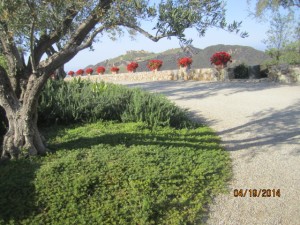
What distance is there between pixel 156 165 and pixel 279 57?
13573 mm

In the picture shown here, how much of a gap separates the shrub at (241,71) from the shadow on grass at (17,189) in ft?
42.0

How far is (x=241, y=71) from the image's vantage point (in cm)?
1562

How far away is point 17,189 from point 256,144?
4046mm

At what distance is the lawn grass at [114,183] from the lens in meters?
3.60

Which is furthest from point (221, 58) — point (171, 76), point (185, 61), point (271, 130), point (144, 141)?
point (144, 141)

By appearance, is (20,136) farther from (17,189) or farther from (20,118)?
(17,189)

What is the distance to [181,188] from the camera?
4133 millimetres

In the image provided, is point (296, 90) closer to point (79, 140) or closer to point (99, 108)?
point (99, 108)

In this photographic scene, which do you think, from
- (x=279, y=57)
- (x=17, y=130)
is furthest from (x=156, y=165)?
(x=279, y=57)

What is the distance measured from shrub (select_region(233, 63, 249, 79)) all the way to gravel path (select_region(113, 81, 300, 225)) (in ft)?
12.8

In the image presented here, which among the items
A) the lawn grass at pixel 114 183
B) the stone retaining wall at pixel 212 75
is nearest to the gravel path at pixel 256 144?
the lawn grass at pixel 114 183

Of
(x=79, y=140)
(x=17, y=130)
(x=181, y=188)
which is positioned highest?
(x=17, y=130)
